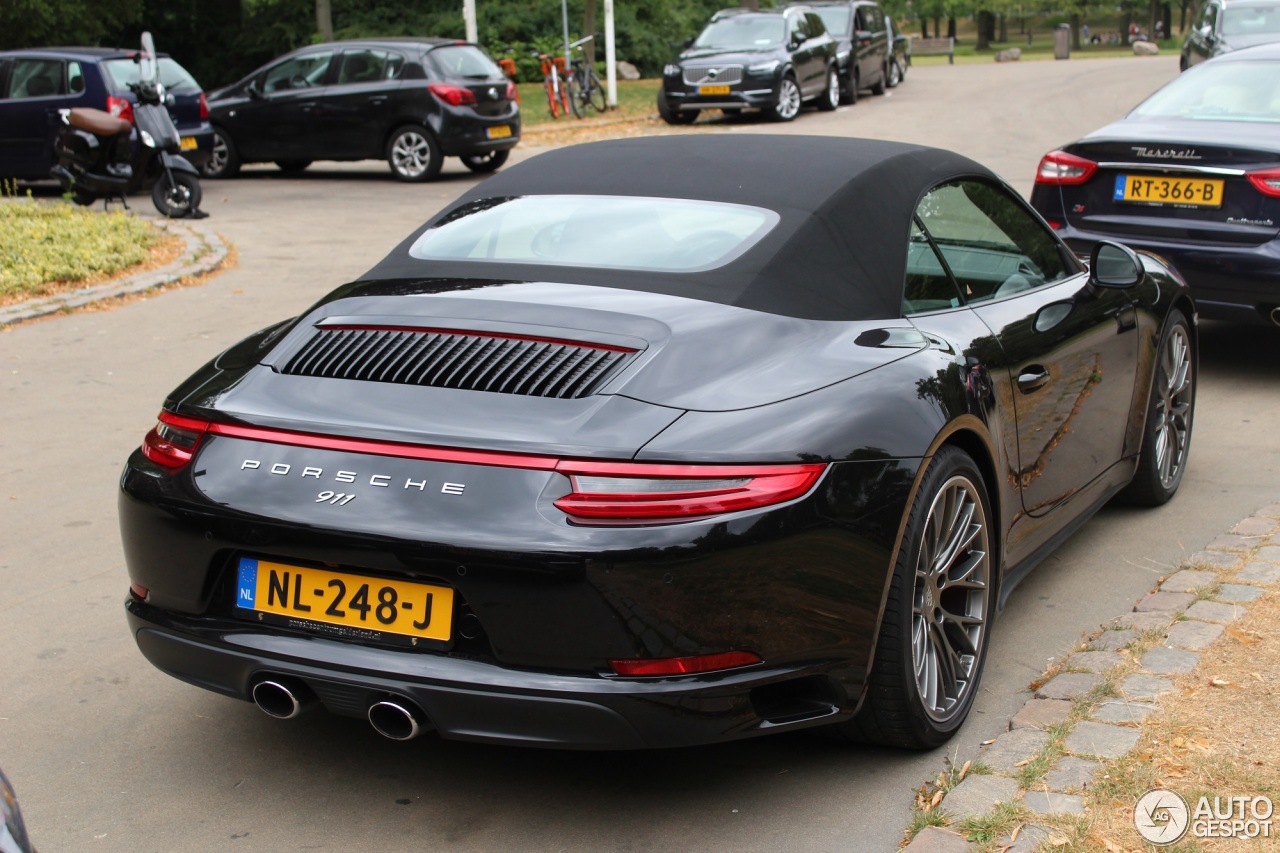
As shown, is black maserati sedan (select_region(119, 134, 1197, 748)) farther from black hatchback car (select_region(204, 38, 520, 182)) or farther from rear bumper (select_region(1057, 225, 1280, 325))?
black hatchback car (select_region(204, 38, 520, 182))

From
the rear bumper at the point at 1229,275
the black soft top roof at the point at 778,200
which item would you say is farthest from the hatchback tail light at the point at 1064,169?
the black soft top roof at the point at 778,200

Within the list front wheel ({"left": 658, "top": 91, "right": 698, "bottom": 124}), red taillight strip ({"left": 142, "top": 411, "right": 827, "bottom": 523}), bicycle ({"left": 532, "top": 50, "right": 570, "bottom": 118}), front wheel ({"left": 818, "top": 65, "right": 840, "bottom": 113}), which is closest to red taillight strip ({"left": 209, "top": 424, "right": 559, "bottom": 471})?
red taillight strip ({"left": 142, "top": 411, "right": 827, "bottom": 523})

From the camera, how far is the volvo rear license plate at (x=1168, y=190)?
7.31 metres

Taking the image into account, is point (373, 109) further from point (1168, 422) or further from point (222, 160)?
point (1168, 422)

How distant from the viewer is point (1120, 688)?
12.5ft

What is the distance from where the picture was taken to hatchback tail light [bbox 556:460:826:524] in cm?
301

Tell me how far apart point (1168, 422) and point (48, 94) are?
13.9 meters

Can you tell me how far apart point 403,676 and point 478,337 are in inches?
33.2

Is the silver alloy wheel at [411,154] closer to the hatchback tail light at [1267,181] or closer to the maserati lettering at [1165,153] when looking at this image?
the maserati lettering at [1165,153]

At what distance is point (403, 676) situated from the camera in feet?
10.1

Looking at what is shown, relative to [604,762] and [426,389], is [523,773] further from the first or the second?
[426,389]

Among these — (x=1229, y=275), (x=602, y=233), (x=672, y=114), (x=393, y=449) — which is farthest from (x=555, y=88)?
(x=393, y=449)

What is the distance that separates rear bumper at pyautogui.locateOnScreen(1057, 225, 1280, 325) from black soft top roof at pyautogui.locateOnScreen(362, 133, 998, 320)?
3043mm

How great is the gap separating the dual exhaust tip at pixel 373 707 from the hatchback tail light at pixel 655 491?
56 centimetres
